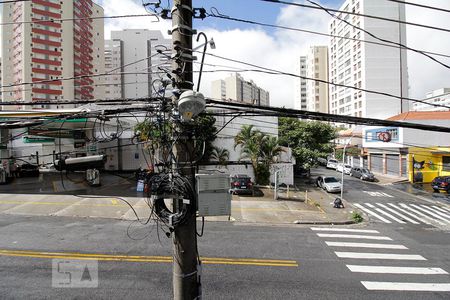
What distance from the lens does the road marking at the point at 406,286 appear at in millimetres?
7266

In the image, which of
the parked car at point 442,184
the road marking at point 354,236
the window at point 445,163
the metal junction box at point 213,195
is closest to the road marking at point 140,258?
the road marking at point 354,236

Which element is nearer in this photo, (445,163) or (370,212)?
(370,212)

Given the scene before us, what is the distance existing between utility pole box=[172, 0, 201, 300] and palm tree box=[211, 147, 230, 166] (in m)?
20.0

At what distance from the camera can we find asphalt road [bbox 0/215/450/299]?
7012 mm

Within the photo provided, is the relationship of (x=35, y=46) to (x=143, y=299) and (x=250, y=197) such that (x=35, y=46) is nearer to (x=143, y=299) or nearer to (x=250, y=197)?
(x=250, y=197)

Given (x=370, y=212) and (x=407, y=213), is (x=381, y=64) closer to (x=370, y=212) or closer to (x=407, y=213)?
(x=407, y=213)

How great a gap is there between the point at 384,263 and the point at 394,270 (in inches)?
20.3

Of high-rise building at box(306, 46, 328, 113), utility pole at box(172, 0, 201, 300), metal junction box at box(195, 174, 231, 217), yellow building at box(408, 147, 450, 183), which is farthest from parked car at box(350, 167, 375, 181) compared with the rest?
high-rise building at box(306, 46, 328, 113)

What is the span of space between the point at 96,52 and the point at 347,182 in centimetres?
7799

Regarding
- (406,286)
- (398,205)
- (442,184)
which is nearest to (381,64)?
(442,184)

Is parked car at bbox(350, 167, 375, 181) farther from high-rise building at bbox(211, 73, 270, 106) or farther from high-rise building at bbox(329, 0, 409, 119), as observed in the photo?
high-rise building at bbox(211, 73, 270, 106)

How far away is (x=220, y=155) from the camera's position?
24672 millimetres

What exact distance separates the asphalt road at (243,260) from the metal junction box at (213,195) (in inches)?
141

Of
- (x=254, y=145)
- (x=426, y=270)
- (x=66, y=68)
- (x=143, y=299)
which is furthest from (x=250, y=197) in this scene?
(x=66, y=68)
